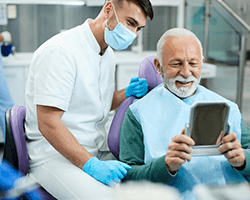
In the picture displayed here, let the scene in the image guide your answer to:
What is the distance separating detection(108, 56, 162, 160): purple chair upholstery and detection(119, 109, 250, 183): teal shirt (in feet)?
0.44

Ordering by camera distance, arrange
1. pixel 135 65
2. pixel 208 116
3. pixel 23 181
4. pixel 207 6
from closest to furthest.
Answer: pixel 208 116 < pixel 23 181 < pixel 135 65 < pixel 207 6

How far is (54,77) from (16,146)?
0.34 m

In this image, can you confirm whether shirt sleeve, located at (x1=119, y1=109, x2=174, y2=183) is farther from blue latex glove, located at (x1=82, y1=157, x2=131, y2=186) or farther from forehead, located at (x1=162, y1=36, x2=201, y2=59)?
forehead, located at (x1=162, y1=36, x2=201, y2=59)

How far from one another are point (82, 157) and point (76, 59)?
43cm

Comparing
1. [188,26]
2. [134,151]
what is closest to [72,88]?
[134,151]

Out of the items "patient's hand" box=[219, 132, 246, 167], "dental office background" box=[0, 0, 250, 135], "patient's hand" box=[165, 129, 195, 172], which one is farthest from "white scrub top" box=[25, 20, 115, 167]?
"dental office background" box=[0, 0, 250, 135]

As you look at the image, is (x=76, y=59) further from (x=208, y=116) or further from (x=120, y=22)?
(x=208, y=116)

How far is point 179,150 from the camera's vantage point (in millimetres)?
982

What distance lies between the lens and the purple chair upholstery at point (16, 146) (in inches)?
55.1

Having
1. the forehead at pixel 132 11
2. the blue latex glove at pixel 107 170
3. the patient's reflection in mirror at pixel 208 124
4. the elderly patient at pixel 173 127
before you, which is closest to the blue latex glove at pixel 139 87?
the elderly patient at pixel 173 127

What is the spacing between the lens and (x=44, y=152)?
4.87 ft

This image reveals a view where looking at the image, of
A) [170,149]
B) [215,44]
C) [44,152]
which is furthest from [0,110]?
[215,44]

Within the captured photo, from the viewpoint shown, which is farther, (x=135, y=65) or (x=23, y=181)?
(x=135, y=65)

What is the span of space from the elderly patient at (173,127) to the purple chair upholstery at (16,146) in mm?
438
